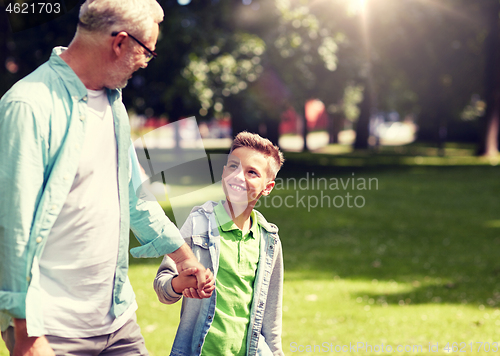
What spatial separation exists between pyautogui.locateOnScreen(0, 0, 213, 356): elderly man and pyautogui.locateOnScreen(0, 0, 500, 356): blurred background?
278mm

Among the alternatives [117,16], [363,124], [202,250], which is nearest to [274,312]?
[202,250]

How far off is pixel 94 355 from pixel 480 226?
421 inches

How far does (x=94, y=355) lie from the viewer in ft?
6.81

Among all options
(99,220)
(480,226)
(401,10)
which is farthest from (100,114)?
(401,10)

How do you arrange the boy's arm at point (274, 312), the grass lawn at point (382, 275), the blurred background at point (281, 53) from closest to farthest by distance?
the boy's arm at point (274, 312)
the grass lawn at point (382, 275)
the blurred background at point (281, 53)

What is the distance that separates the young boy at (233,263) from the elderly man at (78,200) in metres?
0.15

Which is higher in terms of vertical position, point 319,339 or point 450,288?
point 319,339

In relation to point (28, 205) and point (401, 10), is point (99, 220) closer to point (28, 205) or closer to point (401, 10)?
point (28, 205)

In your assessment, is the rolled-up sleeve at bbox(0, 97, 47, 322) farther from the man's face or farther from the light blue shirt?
the man's face

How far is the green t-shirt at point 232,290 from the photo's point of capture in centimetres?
232

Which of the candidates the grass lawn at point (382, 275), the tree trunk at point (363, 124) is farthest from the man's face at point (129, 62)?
the tree trunk at point (363, 124)

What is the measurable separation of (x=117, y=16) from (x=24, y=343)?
1147 millimetres

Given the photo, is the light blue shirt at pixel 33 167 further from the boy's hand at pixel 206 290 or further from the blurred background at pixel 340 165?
the boy's hand at pixel 206 290

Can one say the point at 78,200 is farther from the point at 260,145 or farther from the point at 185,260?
the point at 260,145
